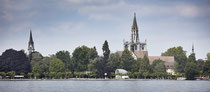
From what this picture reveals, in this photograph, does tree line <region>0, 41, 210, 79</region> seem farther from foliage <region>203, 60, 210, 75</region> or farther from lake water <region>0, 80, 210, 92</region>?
lake water <region>0, 80, 210, 92</region>

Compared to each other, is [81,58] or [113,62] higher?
[81,58]

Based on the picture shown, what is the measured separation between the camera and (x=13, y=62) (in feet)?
579

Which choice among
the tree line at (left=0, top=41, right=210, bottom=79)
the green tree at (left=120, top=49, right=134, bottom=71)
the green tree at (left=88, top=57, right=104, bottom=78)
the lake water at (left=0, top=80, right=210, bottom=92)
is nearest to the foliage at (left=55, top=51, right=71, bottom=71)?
the tree line at (left=0, top=41, right=210, bottom=79)

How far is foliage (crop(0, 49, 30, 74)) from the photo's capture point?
176 metres

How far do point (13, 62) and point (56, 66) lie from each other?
53.4 ft

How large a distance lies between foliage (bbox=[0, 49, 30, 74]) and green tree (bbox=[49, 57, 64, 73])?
9.49m

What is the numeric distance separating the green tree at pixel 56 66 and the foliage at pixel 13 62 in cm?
949

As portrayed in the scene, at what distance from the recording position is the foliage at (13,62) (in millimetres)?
175500

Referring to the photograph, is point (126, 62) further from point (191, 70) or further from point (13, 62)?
point (13, 62)

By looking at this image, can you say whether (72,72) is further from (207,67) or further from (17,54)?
(207,67)

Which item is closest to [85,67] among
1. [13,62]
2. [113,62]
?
[113,62]

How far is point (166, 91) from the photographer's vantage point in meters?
93.3

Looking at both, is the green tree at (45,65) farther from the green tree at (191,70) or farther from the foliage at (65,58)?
the green tree at (191,70)

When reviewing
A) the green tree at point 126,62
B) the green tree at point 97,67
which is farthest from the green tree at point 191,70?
the green tree at point 97,67
